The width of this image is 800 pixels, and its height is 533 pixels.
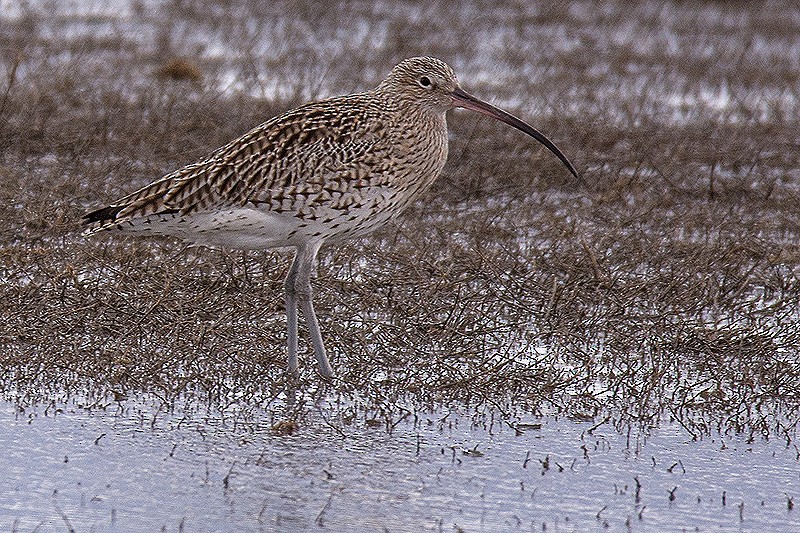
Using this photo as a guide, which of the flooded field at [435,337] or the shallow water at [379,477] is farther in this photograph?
the flooded field at [435,337]

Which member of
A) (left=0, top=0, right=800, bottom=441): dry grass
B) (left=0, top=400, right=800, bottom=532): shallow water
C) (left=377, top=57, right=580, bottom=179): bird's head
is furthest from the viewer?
(left=377, top=57, right=580, bottom=179): bird's head

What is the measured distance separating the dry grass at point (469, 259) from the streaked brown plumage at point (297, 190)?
0.48 metres

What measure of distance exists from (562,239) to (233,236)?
9.72 feet

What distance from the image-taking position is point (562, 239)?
8.97 m

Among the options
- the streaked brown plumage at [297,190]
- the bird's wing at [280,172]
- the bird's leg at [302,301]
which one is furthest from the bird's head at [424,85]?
the bird's leg at [302,301]

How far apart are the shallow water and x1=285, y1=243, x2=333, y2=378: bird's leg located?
2.17 ft

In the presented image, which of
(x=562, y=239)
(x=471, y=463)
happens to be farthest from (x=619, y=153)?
(x=471, y=463)

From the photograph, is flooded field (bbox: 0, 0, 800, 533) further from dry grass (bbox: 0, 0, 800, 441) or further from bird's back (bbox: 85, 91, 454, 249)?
bird's back (bbox: 85, 91, 454, 249)

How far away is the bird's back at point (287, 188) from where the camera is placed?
21.2 feet

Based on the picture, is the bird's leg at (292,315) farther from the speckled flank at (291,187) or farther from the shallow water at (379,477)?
the shallow water at (379,477)

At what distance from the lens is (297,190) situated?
6.44 m

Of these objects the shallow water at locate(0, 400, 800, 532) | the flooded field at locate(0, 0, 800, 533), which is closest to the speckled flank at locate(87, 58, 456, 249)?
the flooded field at locate(0, 0, 800, 533)

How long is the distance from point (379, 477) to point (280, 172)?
5.48 ft

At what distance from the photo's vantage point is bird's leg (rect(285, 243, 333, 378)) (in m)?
6.55
